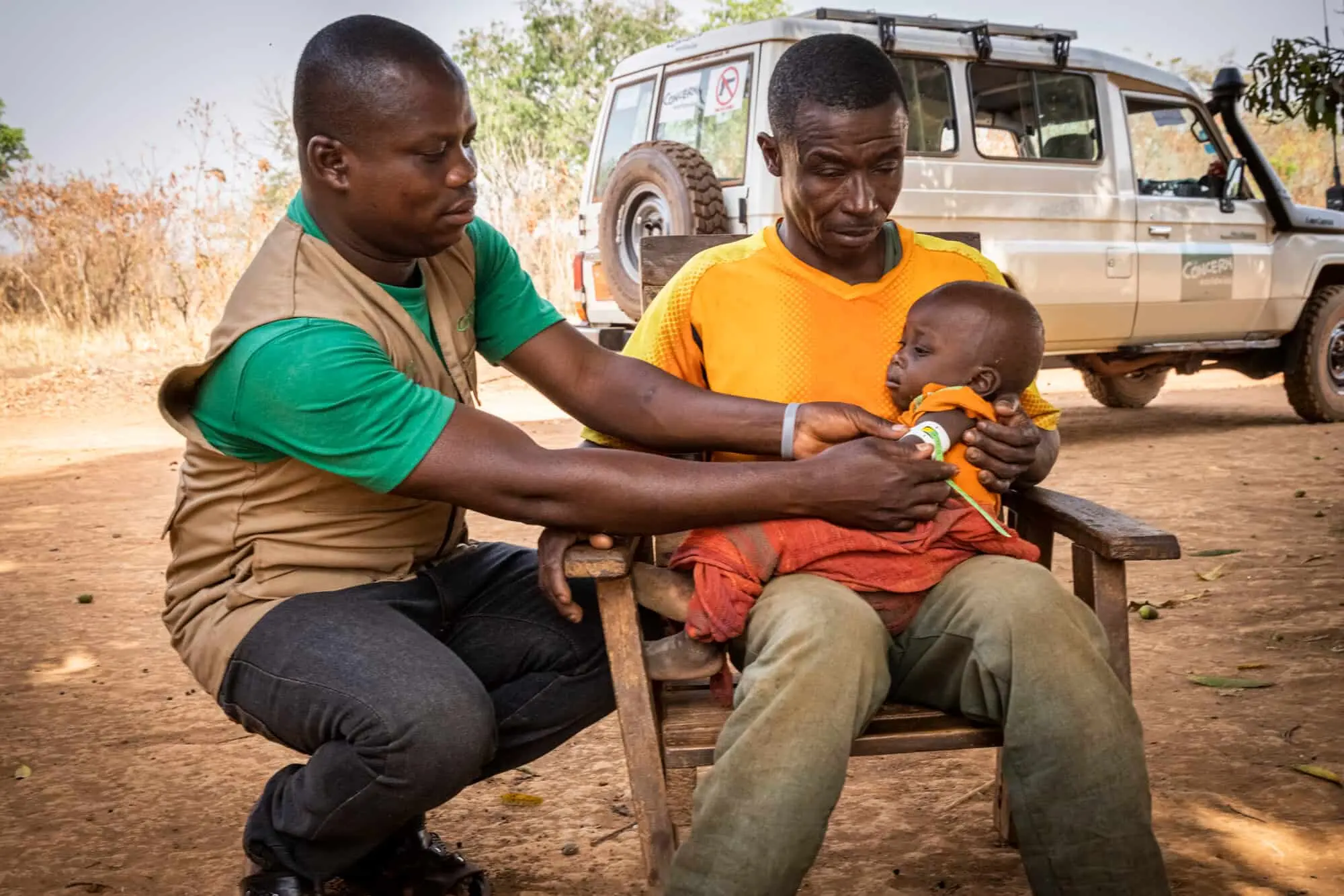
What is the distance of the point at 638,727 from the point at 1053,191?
20.8 ft

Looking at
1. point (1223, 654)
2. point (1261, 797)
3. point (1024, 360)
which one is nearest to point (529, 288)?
point (1024, 360)

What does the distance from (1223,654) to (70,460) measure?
8056mm

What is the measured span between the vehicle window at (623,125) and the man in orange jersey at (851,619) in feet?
16.4

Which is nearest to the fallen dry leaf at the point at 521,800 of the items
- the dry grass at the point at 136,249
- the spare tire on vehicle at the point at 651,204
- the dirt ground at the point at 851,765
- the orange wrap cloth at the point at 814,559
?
the dirt ground at the point at 851,765

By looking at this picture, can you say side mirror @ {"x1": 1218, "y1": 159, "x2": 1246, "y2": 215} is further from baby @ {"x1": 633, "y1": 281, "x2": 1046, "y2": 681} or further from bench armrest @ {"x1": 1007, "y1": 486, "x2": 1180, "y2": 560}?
baby @ {"x1": 633, "y1": 281, "x2": 1046, "y2": 681}

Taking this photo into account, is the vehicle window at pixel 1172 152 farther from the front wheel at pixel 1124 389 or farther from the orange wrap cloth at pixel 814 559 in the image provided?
the orange wrap cloth at pixel 814 559

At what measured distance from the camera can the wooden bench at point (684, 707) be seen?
6.64 feet

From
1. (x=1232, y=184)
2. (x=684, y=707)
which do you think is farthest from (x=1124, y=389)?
(x=684, y=707)

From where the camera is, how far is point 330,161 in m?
2.17

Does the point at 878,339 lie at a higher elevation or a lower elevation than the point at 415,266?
lower

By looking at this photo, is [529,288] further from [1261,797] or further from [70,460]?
[70,460]

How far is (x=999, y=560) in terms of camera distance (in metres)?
2.13

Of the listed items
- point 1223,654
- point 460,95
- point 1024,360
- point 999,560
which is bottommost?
point 1223,654

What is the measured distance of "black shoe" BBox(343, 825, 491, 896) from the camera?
2432 mm
